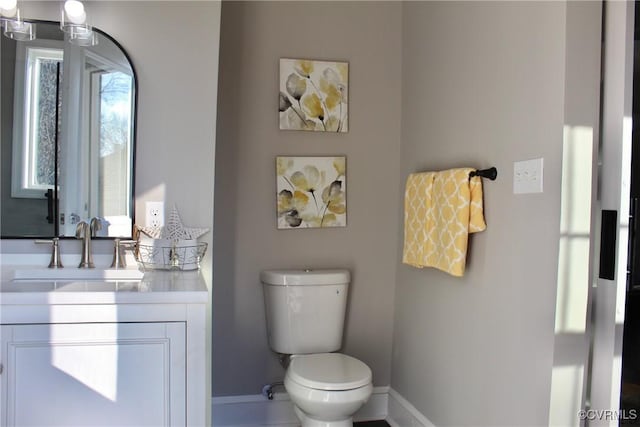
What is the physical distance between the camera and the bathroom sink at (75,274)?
2.03 meters

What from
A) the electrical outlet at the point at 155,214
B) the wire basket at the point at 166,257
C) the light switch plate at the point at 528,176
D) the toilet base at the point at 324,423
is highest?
the light switch plate at the point at 528,176

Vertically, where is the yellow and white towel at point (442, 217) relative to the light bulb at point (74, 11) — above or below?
below

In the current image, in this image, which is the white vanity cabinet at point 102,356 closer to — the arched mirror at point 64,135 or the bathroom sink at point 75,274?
the bathroom sink at point 75,274

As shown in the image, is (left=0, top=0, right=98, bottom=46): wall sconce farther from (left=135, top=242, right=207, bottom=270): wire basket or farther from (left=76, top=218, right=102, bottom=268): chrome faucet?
(left=135, top=242, right=207, bottom=270): wire basket

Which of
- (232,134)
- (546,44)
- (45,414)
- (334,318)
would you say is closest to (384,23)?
(232,134)

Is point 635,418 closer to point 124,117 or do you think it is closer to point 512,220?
point 512,220

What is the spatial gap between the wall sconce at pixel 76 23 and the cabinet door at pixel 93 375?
1129 mm

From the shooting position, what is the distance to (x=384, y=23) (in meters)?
2.88

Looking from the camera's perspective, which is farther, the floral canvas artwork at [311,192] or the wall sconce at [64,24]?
the floral canvas artwork at [311,192]

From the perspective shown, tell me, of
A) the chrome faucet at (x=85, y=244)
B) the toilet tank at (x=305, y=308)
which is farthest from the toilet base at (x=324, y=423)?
the chrome faucet at (x=85, y=244)

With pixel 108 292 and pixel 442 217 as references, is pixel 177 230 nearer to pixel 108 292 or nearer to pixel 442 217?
pixel 108 292

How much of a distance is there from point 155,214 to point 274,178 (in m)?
0.73

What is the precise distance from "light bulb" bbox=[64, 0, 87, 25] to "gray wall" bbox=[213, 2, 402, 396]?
77 cm

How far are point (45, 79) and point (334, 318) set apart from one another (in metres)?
1.66
